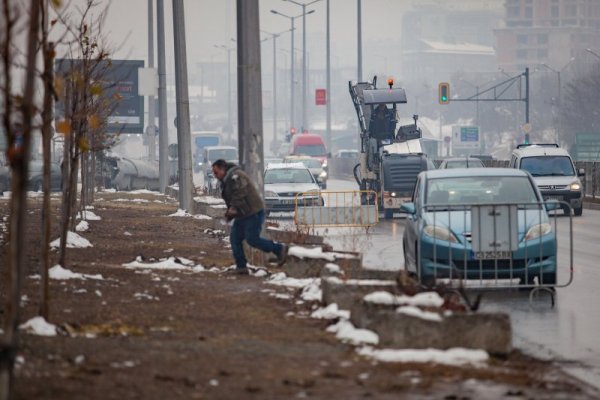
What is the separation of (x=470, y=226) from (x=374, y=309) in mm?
6019

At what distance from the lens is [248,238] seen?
1980cm

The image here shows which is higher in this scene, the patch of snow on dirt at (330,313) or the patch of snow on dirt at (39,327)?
the patch of snow on dirt at (39,327)

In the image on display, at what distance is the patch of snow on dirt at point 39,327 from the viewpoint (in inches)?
472

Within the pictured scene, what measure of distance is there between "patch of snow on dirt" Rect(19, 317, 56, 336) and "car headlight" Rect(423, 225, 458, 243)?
21.4ft

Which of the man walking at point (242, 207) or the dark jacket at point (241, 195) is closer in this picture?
the man walking at point (242, 207)

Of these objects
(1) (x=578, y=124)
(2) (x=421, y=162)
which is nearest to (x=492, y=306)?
(2) (x=421, y=162)

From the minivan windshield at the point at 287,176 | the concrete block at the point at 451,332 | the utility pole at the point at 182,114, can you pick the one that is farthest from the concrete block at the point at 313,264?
the minivan windshield at the point at 287,176

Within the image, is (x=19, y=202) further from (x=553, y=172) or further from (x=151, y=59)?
→ (x=151, y=59)

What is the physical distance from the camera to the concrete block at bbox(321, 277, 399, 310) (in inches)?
535

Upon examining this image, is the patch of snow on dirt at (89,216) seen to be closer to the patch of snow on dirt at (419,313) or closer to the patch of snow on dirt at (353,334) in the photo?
the patch of snow on dirt at (353,334)

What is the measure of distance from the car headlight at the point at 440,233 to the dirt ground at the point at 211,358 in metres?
1.97

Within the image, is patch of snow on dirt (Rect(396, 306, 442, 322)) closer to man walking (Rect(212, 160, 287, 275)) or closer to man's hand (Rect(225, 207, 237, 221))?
man walking (Rect(212, 160, 287, 275))

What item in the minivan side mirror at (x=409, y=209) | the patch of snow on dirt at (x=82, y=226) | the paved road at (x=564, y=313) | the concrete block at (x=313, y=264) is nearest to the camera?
the paved road at (x=564, y=313)

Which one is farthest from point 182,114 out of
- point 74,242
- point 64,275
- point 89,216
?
point 64,275
